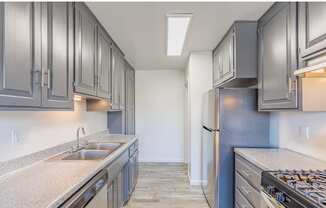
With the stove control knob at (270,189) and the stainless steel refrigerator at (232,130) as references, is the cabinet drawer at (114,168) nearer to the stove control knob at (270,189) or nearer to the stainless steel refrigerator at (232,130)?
the stainless steel refrigerator at (232,130)

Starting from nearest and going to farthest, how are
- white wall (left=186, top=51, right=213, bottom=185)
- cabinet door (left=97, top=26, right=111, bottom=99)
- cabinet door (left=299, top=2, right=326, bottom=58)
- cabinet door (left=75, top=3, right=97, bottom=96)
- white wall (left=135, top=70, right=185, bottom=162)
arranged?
1. cabinet door (left=299, top=2, right=326, bottom=58)
2. cabinet door (left=75, top=3, right=97, bottom=96)
3. cabinet door (left=97, top=26, right=111, bottom=99)
4. white wall (left=186, top=51, right=213, bottom=185)
5. white wall (left=135, top=70, right=185, bottom=162)

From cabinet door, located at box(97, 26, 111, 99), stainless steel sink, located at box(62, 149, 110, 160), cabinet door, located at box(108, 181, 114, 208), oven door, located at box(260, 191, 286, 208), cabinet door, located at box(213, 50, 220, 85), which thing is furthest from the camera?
cabinet door, located at box(213, 50, 220, 85)

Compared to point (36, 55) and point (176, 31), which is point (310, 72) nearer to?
point (36, 55)

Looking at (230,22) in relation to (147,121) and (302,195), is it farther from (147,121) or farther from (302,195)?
(147,121)

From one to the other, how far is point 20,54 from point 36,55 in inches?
5.7

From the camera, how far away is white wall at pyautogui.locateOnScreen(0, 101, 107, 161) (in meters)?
1.70

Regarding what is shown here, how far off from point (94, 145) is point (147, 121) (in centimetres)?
323

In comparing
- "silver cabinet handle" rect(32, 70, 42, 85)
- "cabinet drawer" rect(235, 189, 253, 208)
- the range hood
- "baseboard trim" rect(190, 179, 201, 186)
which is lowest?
"baseboard trim" rect(190, 179, 201, 186)

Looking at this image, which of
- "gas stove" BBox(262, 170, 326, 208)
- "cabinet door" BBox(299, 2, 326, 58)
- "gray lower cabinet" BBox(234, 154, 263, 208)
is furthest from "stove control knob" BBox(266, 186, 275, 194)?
"cabinet door" BBox(299, 2, 326, 58)

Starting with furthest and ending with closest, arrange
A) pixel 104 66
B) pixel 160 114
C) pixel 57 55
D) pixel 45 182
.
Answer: pixel 160 114, pixel 104 66, pixel 57 55, pixel 45 182

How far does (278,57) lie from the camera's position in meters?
2.25

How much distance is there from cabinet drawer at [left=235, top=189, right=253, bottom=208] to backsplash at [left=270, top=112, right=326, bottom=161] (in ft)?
2.48

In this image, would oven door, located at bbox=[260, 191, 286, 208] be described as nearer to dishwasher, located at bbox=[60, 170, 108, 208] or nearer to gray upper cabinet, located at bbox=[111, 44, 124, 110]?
dishwasher, located at bbox=[60, 170, 108, 208]

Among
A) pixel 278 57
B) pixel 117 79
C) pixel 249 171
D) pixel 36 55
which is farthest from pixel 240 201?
pixel 117 79
